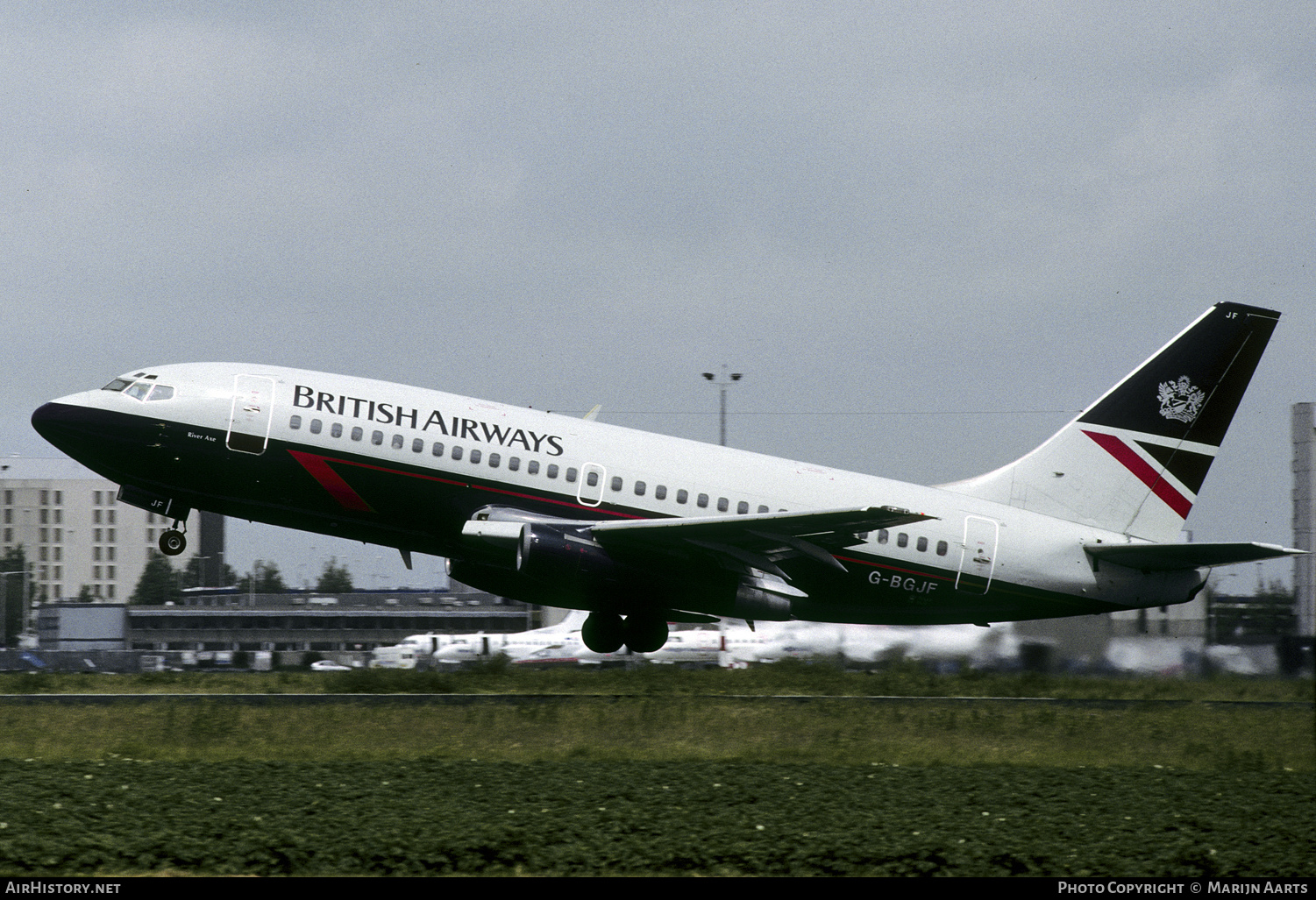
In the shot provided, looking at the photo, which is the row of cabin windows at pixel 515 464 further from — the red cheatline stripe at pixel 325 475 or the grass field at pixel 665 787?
the grass field at pixel 665 787

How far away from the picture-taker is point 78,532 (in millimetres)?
161250

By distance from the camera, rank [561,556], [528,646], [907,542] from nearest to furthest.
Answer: [561,556]
[907,542]
[528,646]

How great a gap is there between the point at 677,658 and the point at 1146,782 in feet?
113

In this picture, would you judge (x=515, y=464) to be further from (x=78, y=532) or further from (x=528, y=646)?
(x=78, y=532)

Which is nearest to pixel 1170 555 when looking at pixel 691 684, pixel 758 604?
pixel 758 604

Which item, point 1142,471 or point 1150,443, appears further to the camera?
point 1150,443

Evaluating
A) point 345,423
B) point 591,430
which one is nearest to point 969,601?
point 591,430

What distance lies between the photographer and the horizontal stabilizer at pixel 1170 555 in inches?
996

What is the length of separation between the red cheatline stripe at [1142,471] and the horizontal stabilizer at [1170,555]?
227 centimetres

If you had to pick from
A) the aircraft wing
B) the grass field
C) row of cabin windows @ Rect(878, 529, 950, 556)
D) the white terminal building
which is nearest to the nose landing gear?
the grass field

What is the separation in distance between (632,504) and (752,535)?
2.74 meters

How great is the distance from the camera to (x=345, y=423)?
2391 centimetres

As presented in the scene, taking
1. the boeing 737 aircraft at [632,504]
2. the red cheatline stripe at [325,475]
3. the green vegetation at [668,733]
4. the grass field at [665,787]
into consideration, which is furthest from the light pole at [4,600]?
the grass field at [665,787]
